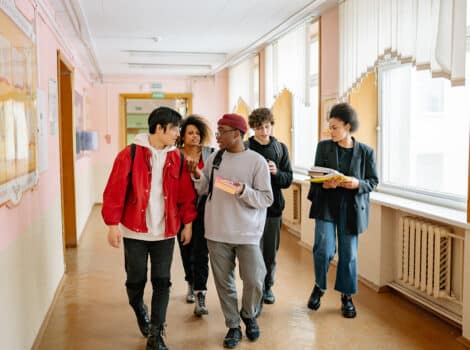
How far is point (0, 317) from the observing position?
2172 millimetres

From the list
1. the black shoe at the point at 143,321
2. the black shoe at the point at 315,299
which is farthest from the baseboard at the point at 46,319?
the black shoe at the point at 315,299

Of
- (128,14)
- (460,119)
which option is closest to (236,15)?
(128,14)

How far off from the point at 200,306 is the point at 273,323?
21.4 inches

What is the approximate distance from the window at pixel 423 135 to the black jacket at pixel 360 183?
634 millimetres

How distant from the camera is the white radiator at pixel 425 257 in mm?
3207

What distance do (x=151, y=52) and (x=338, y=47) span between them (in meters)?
3.40

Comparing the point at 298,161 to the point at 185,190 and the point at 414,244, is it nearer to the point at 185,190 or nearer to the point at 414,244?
the point at 414,244

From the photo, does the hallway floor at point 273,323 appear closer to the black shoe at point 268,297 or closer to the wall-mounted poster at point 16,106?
the black shoe at point 268,297

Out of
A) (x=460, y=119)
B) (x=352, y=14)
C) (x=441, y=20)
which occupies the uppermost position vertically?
(x=352, y=14)

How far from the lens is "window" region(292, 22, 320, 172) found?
18.1 feet

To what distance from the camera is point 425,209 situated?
3.32 meters

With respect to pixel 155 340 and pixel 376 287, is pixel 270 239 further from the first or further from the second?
pixel 376 287

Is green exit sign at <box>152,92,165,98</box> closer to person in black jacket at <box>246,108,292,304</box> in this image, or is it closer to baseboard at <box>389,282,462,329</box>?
person in black jacket at <box>246,108,292,304</box>

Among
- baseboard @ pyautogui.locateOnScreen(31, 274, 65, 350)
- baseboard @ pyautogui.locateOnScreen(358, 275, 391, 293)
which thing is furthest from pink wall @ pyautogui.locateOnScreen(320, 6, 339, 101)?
baseboard @ pyautogui.locateOnScreen(31, 274, 65, 350)
